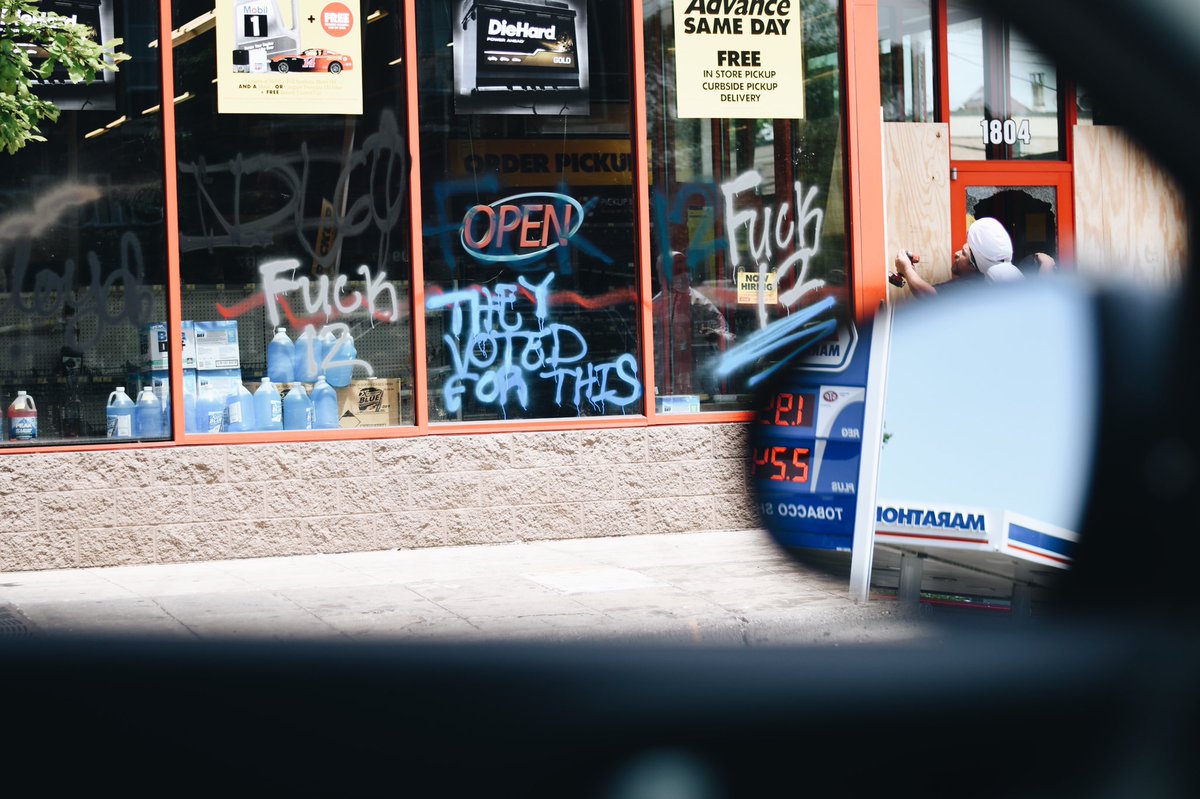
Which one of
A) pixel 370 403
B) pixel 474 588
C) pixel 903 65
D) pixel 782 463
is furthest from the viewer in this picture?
pixel 903 65

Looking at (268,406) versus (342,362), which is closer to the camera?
(268,406)

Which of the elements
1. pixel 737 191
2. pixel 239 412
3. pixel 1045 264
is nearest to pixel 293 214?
pixel 239 412

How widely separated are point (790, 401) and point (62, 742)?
1023mm

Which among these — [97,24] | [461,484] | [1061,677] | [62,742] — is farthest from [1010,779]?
[97,24]

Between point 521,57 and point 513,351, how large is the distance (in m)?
2.02

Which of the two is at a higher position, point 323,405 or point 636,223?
point 636,223

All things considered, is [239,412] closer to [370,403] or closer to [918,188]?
[370,403]

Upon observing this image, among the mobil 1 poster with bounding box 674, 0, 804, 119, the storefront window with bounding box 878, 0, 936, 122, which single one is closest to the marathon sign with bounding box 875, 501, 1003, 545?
the mobil 1 poster with bounding box 674, 0, 804, 119

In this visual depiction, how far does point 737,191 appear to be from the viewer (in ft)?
32.6

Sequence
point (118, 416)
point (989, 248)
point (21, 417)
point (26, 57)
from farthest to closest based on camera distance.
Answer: point (118, 416)
point (21, 417)
point (26, 57)
point (989, 248)

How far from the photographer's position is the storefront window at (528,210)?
9.32 m

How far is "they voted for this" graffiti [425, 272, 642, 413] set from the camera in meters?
9.38

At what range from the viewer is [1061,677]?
166 cm

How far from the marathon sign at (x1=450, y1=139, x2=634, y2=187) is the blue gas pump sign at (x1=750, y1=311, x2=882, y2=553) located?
7.87 m
